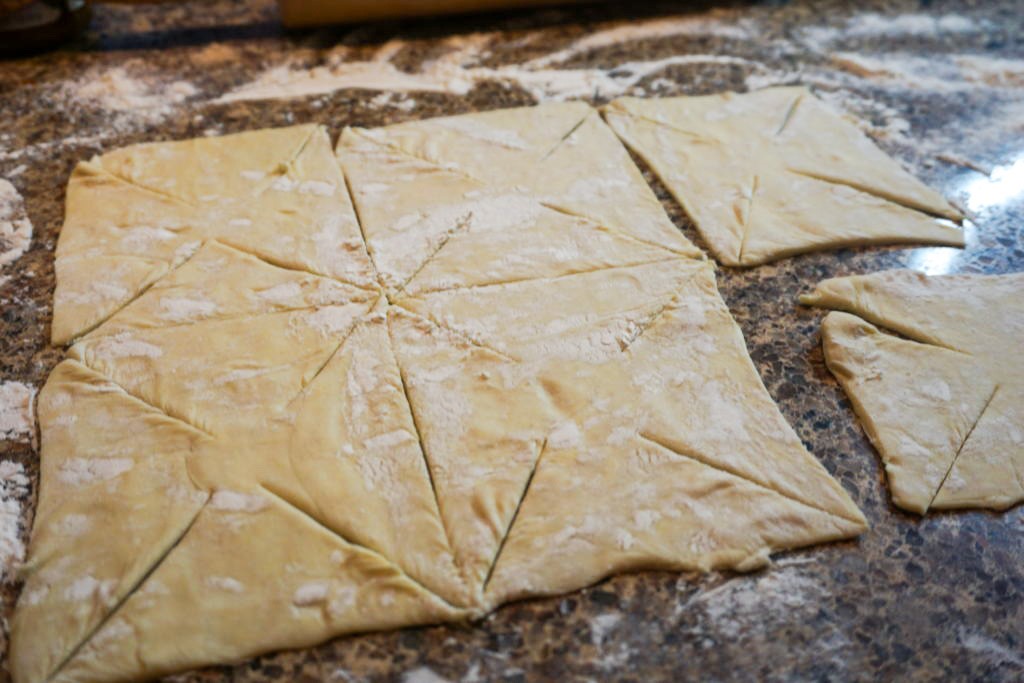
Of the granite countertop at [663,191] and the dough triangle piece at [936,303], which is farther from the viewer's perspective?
the dough triangle piece at [936,303]

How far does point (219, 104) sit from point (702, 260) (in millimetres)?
1905

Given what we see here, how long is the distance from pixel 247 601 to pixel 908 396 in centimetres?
156

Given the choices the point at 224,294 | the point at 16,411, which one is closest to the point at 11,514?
the point at 16,411

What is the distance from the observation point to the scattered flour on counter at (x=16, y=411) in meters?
1.79

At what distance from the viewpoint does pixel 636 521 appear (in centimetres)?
160

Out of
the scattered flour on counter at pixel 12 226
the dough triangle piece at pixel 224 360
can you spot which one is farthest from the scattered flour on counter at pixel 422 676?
the scattered flour on counter at pixel 12 226

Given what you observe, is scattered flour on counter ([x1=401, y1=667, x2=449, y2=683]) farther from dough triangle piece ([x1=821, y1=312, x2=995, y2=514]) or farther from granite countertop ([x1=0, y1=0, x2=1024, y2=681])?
dough triangle piece ([x1=821, y1=312, x2=995, y2=514])

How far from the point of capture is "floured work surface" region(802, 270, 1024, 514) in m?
1.72

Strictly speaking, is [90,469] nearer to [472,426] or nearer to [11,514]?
[11,514]

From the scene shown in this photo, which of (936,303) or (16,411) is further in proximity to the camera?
(936,303)

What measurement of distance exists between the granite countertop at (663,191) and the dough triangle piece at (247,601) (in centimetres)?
4

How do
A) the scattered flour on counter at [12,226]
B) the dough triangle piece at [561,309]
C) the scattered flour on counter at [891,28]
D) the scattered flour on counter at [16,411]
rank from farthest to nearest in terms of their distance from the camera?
1. the scattered flour on counter at [891,28]
2. the scattered flour on counter at [12,226]
3. the dough triangle piece at [561,309]
4. the scattered flour on counter at [16,411]

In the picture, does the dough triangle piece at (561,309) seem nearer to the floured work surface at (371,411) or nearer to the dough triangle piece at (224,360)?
the floured work surface at (371,411)

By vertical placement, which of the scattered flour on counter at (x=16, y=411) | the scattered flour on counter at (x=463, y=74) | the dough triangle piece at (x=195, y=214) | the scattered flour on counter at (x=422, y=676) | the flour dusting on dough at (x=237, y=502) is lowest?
the scattered flour on counter at (x=422, y=676)
